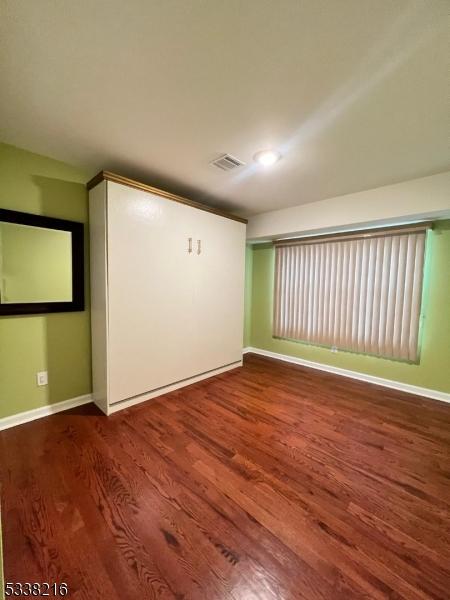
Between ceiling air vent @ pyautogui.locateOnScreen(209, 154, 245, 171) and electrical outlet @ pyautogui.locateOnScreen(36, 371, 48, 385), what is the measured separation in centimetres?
244

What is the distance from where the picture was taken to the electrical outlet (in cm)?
205

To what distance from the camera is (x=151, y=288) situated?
7.64 feet

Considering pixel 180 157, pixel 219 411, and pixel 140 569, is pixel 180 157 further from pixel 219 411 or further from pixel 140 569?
pixel 140 569

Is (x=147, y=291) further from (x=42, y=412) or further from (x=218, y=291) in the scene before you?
(x=42, y=412)

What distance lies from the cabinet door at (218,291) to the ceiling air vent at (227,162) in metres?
0.66

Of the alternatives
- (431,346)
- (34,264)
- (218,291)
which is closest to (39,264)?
(34,264)

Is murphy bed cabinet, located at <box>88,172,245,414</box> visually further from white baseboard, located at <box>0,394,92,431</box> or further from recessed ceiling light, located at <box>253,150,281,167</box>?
recessed ceiling light, located at <box>253,150,281,167</box>

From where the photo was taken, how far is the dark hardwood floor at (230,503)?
97cm

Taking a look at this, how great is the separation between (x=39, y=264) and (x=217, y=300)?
1.87 metres

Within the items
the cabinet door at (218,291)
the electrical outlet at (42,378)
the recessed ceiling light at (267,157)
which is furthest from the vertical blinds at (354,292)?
the electrical outlet at (42,378)

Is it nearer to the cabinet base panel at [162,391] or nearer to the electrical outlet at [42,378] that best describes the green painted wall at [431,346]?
the cabinet base panel at [162,391]

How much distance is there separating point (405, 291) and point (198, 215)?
8.53 feet

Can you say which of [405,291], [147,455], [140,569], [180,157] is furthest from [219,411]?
[405,291]

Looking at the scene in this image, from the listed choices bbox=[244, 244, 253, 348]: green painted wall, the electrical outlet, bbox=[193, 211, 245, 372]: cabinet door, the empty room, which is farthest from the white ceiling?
bbox=[244, 244, 253, 348]: green painted wall
